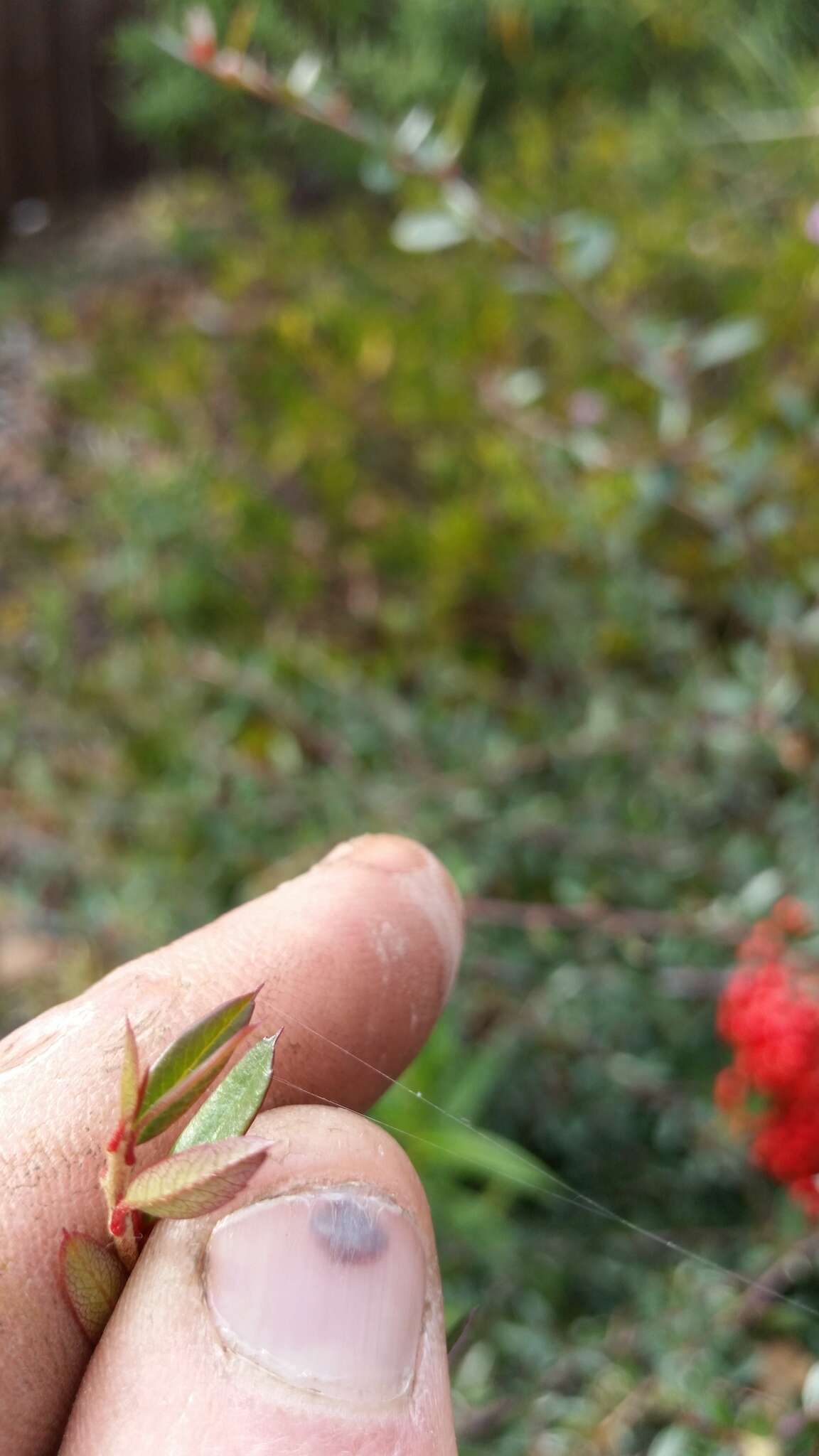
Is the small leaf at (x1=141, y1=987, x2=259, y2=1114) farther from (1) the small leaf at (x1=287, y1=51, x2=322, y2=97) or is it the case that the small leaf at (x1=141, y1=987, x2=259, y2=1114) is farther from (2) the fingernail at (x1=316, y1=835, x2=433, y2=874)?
(1) the small leaf at (x1=287, y1=51, x2=322, y2=97)

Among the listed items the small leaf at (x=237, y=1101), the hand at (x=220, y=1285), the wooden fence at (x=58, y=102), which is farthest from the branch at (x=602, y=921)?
the wooden fence at (x=58, y=102)

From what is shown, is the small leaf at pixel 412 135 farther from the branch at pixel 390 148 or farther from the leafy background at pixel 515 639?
the leafy background at pixel 515 639

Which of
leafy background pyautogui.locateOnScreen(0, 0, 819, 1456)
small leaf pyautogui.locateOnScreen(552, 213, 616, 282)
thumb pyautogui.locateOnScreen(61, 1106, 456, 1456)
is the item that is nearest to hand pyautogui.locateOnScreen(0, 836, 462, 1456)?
thumb pyautogui.locateOnScreen(61, 1106, 456, 1456)

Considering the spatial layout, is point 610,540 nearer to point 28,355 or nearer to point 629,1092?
point 629,1092

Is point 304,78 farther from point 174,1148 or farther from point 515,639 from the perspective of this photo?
point 174,1148

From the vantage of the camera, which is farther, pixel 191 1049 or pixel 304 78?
pixel 304 78

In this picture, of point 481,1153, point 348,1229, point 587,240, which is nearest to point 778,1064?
point 481,1153
